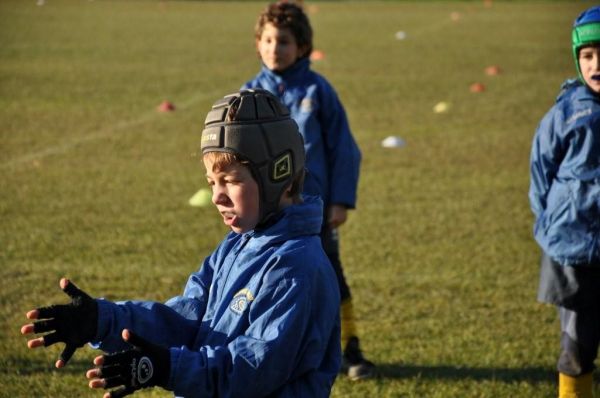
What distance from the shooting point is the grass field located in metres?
5.91

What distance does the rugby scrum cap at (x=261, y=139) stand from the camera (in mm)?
2869

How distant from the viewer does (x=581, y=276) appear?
4.69 metres

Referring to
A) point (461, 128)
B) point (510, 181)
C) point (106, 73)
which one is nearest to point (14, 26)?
point (106, 73)

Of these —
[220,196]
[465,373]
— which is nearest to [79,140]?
[465,373]

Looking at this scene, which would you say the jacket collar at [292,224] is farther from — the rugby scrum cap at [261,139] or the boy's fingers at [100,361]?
the boy's fingers at [100,361]

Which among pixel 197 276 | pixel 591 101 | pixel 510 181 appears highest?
pixel 591 101

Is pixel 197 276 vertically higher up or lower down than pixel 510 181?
higher up

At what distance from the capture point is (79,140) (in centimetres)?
1249

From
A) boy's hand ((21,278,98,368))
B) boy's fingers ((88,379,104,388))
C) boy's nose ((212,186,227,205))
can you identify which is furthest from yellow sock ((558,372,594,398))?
boy's fingers ((88,379,104,388))

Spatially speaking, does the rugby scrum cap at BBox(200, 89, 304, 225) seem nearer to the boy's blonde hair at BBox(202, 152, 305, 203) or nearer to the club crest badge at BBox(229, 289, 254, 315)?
the boy's blonde hair at BBox(202, 152, 305, 203)

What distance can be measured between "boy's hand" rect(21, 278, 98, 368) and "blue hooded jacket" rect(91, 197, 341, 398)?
0.06 meters

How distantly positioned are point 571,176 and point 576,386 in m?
1.03

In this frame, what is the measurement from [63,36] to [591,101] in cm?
2135

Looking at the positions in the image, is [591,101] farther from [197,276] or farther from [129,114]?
[129,114]
